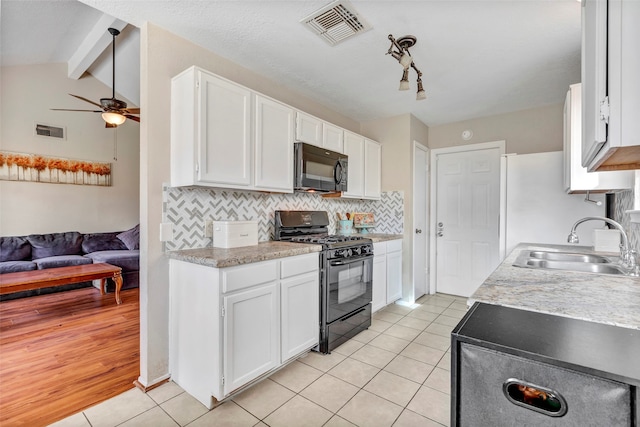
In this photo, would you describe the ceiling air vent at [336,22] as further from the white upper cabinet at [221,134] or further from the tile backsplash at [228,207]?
the tile backsplash at [228,207]

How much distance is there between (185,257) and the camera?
196 centimetres

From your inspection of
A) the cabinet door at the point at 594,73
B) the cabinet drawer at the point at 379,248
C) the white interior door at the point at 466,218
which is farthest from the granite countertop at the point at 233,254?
the white interior door at the point at 466,218

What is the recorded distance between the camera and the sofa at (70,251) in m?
4.14

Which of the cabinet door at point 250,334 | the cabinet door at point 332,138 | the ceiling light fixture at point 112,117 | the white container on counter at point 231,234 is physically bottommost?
the cabinet door at point 250,334

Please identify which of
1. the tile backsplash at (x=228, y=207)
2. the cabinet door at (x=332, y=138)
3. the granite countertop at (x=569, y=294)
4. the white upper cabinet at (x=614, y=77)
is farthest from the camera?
the cabinet door at (x=332, y=138)

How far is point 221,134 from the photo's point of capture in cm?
214

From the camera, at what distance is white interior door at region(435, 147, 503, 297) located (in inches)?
151

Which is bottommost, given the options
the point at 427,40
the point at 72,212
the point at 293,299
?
the point at 293,299

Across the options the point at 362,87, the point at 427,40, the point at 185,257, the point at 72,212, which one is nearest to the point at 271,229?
the point at 185,257

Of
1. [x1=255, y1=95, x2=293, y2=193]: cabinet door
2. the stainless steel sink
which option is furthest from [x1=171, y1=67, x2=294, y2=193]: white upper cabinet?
the stainless steel sink

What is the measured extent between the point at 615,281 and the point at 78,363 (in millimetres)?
3516

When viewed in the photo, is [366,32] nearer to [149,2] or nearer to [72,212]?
[149,2]

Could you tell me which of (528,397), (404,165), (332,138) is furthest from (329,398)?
(404,165)

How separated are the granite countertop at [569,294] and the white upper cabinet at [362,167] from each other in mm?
2155
